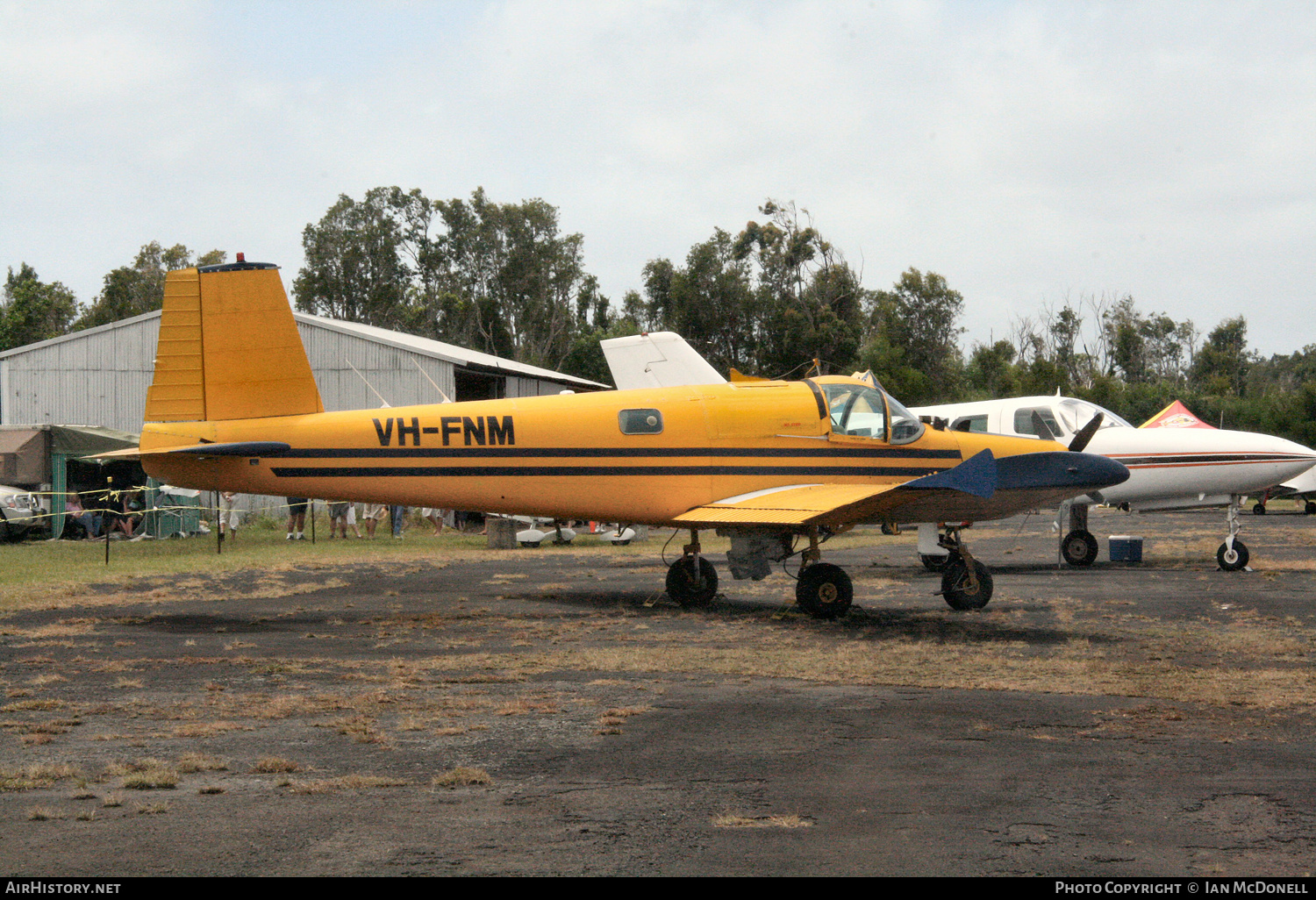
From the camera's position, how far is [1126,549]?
19016 millimetres

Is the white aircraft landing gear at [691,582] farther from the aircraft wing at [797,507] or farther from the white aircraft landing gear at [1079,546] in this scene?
the white aircraft landing gear at [1079,546]

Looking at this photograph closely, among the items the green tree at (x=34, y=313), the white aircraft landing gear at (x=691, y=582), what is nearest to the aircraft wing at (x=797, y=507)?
the white aircraft landing gear at (x=691, y=582)

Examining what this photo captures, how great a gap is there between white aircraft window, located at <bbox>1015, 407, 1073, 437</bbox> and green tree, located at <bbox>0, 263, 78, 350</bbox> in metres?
55.0

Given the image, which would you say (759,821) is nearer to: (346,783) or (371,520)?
(346,783)

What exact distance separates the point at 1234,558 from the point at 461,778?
14906mm

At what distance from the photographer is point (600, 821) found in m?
4.71

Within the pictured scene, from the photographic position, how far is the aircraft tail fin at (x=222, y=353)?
11.9 m

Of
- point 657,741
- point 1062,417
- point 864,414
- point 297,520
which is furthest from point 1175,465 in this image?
point 297,520

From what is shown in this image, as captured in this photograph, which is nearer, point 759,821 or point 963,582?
point 759,821

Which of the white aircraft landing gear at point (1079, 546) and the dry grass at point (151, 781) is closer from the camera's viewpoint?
the dry grass at point (151, 781)

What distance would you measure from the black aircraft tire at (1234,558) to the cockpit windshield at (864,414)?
6.91m

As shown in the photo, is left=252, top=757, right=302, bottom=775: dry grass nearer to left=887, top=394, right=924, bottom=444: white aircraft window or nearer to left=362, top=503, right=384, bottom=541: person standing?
left=887, top=394, right=924, bottom=444: white aircraft window
